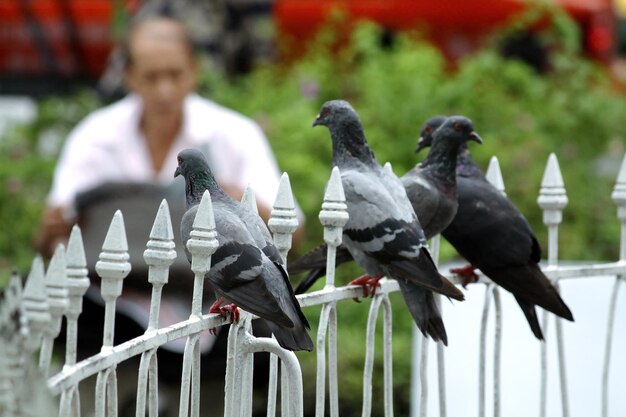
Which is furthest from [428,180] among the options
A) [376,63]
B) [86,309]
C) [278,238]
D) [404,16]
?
[404,16]

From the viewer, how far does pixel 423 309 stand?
9.52ft

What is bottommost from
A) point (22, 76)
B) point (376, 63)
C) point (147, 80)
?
point (147, 80)

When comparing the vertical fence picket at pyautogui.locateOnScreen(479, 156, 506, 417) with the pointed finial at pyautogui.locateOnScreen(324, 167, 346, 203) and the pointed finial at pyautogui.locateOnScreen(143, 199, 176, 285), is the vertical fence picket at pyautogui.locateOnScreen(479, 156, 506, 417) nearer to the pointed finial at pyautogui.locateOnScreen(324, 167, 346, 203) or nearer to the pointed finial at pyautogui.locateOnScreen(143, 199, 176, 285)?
the pointed finial at pyautogui.locateOnScreen(324, 167, 346, 203)

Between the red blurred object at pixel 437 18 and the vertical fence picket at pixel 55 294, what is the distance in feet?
25.7

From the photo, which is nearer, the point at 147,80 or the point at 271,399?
the point at 271,399

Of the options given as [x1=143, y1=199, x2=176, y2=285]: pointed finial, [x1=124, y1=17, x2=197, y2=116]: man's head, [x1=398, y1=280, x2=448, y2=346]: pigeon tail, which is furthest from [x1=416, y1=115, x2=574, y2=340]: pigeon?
[x1=124, y1=17, x2=197, y2=116]: man's head

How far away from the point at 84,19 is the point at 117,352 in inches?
348

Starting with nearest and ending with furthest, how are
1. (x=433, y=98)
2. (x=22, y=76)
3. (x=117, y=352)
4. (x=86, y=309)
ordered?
(x=117, y=352), (x=86, y=309), (x=433, y=98), (x=22, y=76)

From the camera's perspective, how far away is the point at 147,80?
5480 mm

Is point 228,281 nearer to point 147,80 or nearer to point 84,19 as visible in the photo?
point 147,80

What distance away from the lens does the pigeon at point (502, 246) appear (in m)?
3.10

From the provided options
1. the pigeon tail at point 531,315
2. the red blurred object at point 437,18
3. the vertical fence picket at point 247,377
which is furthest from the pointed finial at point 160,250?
the red blurred object at point 437,18

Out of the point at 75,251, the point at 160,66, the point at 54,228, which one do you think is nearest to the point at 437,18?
the point at 160,66

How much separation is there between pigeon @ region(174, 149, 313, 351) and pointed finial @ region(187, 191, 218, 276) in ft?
0.23
